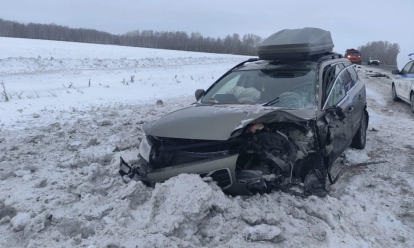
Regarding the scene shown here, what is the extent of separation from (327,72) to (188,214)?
121 inches

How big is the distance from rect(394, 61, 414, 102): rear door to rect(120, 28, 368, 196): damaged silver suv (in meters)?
7.22

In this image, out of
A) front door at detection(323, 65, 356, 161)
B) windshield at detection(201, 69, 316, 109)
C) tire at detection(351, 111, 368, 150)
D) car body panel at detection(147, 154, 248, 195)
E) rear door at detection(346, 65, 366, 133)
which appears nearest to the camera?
car body panel at detection(147, 154, 248, 195)

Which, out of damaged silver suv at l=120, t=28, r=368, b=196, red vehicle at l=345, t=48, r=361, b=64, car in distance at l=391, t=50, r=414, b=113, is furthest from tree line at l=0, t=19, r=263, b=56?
damaged silver suv at l=120, t=28, r=368, b=196

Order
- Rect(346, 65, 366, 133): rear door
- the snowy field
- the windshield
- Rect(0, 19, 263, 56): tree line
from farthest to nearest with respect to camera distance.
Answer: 1. Rect(0, 19, 263, 56): tree line
2. Rect(346, 65, 366, 133): rear door
3. the windshield
4. the snowy field

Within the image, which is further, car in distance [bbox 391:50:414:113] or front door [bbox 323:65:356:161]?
car in distance [bbox 391:50:414:113]

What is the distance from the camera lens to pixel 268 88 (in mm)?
4738

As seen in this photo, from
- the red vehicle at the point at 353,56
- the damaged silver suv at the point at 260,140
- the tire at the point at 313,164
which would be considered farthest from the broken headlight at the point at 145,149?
the red vehicle at the point at 353,56

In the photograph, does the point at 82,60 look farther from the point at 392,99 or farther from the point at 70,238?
the point at 70,238

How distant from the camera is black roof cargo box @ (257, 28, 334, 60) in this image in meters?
5.00

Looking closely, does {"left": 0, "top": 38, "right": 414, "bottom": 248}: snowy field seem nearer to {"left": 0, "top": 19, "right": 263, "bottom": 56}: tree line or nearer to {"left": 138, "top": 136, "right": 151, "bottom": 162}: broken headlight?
{"left": 138, "top": 136, "right": 151, "bottom": 162}: broken headlight

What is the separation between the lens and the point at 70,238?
299cm

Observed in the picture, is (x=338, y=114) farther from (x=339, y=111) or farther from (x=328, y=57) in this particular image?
(x=328, y=57)

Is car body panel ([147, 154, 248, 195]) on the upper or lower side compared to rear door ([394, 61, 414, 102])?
lower

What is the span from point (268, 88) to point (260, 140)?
50.8 inches
